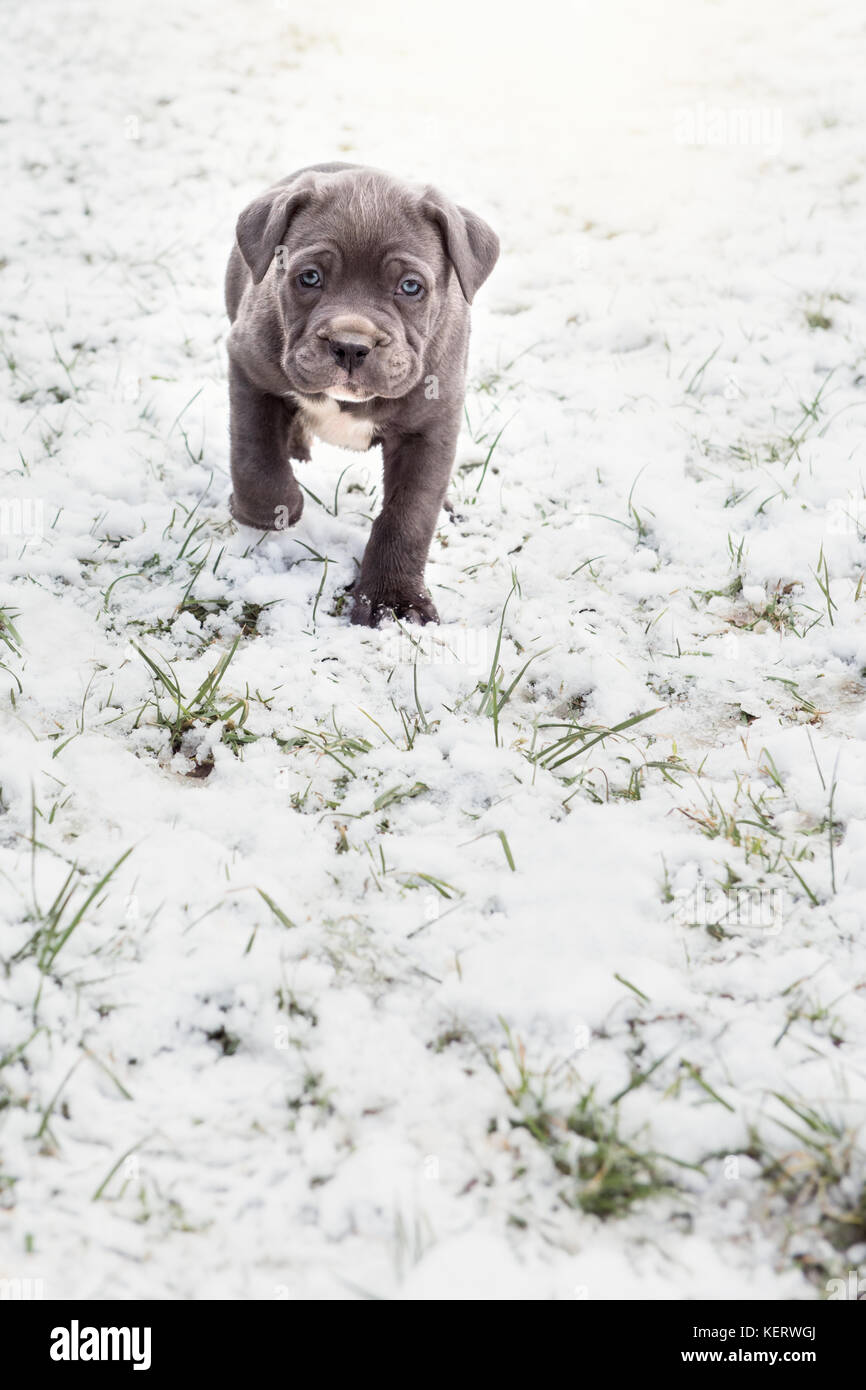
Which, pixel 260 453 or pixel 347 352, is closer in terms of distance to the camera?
pixel 347 352

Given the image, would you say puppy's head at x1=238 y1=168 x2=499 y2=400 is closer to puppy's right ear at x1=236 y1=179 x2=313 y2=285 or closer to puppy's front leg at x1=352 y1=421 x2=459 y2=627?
puppy's right ear at x1=236 y1=179 x2=313 y2=285

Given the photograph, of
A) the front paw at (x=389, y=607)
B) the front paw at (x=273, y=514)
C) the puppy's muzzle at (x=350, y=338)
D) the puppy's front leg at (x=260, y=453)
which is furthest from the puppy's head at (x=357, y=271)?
the front paw at (x=389, y=607)

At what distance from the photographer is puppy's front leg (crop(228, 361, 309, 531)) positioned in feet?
13.0

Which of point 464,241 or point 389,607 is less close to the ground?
point 464,241

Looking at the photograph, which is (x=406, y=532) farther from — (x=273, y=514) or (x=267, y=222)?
(x=267, y=222)

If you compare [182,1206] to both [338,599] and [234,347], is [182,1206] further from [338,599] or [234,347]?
[234,347]

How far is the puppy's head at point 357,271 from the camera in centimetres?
342

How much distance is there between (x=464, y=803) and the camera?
9.61 feet

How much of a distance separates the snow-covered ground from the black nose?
873 millimetres

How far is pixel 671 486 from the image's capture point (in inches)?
179

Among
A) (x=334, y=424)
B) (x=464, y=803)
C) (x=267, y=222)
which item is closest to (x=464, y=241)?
(x=267, y=222)

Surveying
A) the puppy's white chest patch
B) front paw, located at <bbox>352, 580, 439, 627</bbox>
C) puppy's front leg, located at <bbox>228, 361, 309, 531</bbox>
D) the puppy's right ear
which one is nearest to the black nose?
the puppy's white chest patch

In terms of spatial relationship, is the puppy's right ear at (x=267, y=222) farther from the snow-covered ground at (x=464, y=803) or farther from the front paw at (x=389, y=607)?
the front paw at (x=389, y=607)

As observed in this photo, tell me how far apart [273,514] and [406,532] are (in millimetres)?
550
